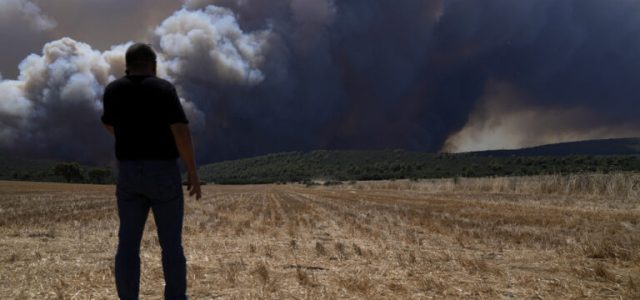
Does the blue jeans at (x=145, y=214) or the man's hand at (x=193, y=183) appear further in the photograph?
the man's hand at (x=193, y=183)

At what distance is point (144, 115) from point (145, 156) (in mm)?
336

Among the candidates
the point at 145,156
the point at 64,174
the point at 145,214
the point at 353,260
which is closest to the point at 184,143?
the point at 145,156

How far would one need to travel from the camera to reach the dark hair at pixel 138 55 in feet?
12.6

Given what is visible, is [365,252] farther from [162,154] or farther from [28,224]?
[28,224]

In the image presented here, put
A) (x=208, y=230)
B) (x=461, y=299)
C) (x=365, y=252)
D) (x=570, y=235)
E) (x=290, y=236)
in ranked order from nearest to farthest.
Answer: (x=461, y=299) < (x=365, y=252) < (x=570, y=235) < (x=290, y=236) < (x=208, y=230)

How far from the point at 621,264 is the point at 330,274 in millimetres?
4030

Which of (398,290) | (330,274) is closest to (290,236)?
(330,274)

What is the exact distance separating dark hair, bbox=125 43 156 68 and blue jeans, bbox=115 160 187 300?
84 cm

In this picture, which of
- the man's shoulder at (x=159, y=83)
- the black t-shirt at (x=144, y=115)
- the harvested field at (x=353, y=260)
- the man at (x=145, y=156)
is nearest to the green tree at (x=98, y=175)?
the harvested field at (x=353, y=260)

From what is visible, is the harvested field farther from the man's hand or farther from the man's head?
the man's head

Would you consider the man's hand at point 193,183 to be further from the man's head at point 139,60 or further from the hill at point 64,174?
the hill at point 64,174

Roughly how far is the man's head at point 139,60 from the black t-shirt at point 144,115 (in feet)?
0.26

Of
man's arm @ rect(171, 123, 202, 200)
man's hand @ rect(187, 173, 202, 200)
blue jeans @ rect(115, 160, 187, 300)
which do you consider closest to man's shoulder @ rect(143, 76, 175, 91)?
man's arm @ rect(171, 123, 202, 200)

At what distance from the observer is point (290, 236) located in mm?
10438
